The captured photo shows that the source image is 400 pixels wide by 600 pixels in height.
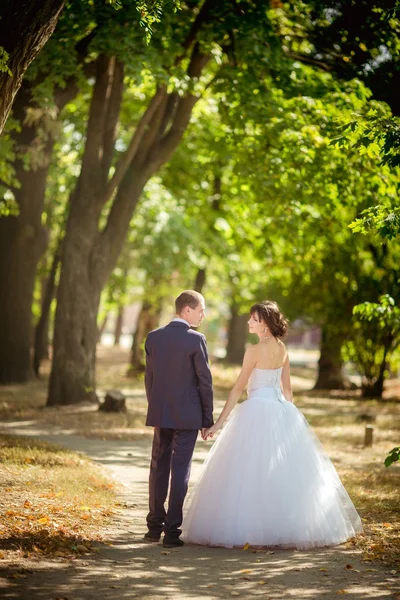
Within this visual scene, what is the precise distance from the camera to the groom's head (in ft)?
23.3

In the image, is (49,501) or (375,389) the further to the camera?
(375,389)

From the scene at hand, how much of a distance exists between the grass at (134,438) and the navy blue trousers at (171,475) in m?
0.63

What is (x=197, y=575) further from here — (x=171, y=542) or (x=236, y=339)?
(x=236, y=339)

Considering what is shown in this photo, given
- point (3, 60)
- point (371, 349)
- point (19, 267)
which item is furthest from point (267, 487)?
point (371, 349)

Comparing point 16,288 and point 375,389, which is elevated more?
point 16,288

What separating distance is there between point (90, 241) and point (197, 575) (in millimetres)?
11493

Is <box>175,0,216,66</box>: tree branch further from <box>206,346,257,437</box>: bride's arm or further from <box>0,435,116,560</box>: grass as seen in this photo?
<box>206,346,257,437</box>: bride's arm

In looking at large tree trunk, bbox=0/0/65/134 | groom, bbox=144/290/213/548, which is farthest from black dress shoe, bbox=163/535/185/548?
large tree trunk, bbox=0/0/65/134

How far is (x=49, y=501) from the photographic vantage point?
26.5ft

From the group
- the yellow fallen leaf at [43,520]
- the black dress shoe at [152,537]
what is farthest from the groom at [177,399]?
the yellow fallen leaf at [43,520]

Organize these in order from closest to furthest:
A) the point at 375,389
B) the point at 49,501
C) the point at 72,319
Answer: the point at 49,501
the point at 72,319
the point at 375,389

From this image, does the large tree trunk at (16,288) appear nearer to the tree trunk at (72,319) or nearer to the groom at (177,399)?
the tree trunk at (72,319)

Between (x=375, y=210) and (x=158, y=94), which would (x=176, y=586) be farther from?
(x=158, y=94)

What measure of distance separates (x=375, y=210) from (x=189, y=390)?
289cm
